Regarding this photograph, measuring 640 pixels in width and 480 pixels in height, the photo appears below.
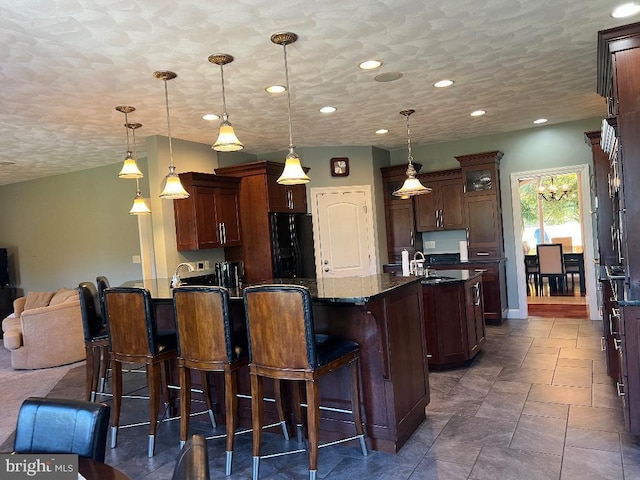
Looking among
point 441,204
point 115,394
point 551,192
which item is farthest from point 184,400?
point 551,192

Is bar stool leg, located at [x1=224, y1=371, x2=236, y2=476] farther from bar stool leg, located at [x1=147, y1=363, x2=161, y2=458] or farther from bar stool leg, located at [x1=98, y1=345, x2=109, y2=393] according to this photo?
bar stool leg, located at [x1=98, y1=345, x2=109, y2=393]

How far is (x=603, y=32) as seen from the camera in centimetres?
315

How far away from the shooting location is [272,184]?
233 inches

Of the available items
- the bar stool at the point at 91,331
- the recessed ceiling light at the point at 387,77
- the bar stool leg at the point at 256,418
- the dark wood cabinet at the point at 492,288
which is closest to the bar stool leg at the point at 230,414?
the bar stool leg at the point at 256,418

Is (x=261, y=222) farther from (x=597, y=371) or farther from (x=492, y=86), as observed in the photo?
(x=597, y=371)

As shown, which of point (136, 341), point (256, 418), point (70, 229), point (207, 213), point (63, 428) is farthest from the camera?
point (70, 229)

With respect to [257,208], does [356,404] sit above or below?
below

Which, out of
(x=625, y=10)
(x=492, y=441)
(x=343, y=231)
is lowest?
(x=492, y=441)

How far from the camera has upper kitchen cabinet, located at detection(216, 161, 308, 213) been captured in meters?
5.83

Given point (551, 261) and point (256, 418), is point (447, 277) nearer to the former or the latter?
point (256, 418)

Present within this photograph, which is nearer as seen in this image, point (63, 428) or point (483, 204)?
point (63, 428)

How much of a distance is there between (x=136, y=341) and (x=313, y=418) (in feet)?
4.27

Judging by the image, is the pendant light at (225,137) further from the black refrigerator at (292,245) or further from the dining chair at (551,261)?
the dining chair at (551,261)

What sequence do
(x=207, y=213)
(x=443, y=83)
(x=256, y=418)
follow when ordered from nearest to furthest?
(x=256, y=418) → (x=443, y=83) → (x=207, y=213)
